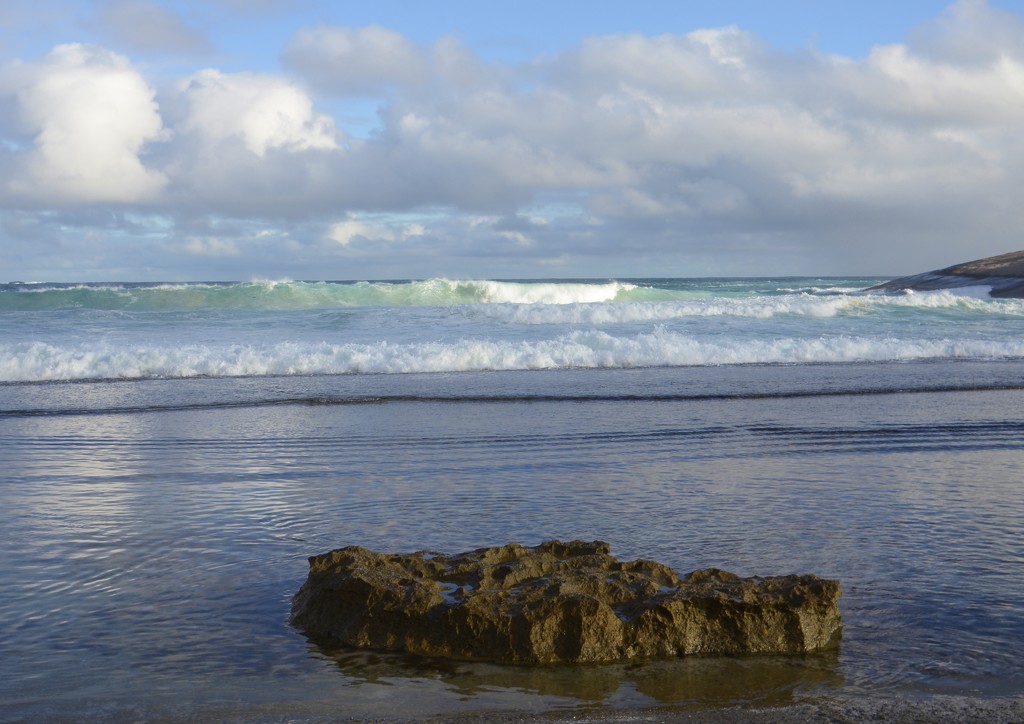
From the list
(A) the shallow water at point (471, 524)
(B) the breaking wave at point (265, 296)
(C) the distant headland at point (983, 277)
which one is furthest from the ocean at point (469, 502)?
(C) the distant headland at point (983, 277)

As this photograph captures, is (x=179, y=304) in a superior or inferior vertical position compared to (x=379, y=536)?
superior

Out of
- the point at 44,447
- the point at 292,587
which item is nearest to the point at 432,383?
the point at 44,447

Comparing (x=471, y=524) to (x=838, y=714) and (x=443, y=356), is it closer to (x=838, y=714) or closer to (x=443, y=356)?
(x=838, y=714)

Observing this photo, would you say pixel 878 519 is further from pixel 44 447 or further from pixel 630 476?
pixel 44 447

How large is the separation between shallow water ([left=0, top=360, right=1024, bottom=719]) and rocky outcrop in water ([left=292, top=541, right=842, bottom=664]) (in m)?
0.12

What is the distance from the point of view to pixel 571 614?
11.8ft

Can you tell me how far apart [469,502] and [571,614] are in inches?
104

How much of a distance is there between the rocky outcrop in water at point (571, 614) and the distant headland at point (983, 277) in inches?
1359

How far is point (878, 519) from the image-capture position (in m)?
5.57

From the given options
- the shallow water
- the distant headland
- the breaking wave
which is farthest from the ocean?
the distant headland

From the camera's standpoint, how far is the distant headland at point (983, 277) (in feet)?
116

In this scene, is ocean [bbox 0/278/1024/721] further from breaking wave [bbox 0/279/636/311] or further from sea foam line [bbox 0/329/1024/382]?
breaking wave [bbox 0/279/636/311]

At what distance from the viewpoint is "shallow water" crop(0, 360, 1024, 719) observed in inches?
131

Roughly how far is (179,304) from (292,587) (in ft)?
108
